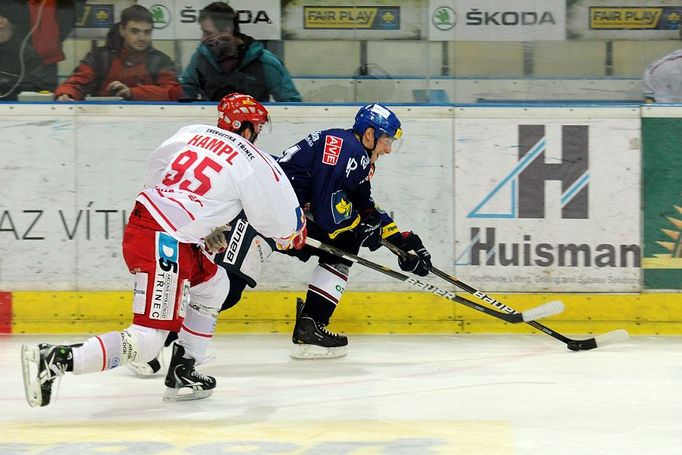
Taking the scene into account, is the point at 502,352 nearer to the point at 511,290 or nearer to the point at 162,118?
the point at 511,290

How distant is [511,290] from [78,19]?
7.70 feet

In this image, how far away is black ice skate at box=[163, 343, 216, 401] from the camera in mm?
4008

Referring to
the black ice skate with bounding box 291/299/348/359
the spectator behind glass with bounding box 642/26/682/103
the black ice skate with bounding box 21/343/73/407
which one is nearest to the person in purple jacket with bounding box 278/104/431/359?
the black ice skate with bounding box 291/299/348/359

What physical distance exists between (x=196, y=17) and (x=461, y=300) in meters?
1.81

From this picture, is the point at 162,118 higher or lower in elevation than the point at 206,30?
lower

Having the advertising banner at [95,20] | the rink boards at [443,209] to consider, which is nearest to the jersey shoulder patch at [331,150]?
the rink boards at [443,209]

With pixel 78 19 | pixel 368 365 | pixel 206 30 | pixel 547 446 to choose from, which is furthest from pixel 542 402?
pixel 78 19

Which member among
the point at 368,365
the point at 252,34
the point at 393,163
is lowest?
the point at 368,365

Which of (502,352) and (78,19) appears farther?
(78,19)

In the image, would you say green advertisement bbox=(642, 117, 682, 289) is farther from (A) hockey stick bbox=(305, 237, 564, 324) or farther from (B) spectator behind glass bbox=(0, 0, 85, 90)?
(B) spectator behind glass bbox=(0, 0, 85, 90)

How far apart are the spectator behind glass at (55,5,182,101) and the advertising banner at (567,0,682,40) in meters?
1.88

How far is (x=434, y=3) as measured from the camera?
5473 mm

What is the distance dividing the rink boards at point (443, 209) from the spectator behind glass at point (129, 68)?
0.34 feet

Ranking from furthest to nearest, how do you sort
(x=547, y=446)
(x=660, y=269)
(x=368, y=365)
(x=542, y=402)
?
1. (x=660, y=269)
2. (x=368, y=365)
3. (x=542, y=402)
4. (x=547, y=446)
